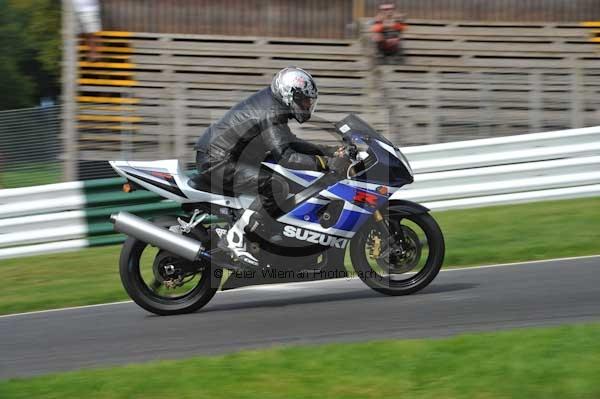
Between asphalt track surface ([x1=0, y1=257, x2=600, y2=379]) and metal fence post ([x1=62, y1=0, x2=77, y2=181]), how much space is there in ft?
17.9

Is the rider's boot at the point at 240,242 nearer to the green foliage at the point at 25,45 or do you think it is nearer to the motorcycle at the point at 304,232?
the motorcycle at the point at 304,232

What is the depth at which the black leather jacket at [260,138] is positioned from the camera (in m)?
6.92

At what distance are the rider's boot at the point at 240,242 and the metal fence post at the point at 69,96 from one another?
584cm

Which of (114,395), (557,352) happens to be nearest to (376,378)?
(557,352)

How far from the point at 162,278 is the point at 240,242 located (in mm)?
677

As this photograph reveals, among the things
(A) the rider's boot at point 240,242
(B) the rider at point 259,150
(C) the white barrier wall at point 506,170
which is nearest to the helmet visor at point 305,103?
(B) the rider at point 259,150

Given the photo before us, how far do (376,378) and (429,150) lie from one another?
6702 mm

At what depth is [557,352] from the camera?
5.32m

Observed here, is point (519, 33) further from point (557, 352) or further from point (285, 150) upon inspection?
point (557, 352)

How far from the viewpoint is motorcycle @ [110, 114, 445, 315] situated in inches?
277

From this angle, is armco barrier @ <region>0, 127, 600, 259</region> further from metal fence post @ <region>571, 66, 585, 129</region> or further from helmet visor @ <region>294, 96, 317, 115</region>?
helmet visor @ <region>294, 96, 317, 115</region>

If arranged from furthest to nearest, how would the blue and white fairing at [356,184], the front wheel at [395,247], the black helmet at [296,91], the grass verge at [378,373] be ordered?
the front wheel at [395,247]
the blue and white fairing at [356,184]
the black helmet at [296,91]
the grass verge at [378,373]

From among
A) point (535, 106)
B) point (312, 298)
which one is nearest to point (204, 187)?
point (312, 298)

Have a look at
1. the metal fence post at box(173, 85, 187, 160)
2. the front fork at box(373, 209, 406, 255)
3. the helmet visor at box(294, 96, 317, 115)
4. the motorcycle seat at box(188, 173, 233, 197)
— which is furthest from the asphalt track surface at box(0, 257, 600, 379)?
the metal fence post at box(173, 85, 187, 160)
